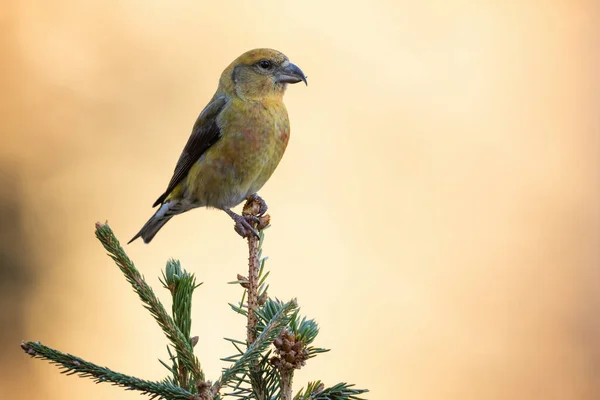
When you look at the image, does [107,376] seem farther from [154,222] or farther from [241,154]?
[154,222]

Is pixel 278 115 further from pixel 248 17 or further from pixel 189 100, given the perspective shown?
pixel 248 17

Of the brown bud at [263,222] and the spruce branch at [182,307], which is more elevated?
the brown bud at [263,222]

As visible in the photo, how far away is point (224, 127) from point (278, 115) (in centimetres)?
32

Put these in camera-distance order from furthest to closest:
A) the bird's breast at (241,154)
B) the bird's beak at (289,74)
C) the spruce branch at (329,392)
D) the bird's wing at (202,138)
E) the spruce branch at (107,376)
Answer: the bird's beak at (289,74) → the bird's wing at (202,138) → the bird's breast at (241,154) → the spruce branch at (329,392) → the spruce branch at (107,376)

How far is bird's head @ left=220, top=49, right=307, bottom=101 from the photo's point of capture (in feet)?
14.4

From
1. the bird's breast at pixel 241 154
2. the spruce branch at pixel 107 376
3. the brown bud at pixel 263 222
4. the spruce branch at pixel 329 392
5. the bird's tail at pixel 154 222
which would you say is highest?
the bird's breast at pixel 241 154

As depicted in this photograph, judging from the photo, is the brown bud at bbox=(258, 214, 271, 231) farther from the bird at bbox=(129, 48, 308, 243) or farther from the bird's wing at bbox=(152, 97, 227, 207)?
the bird's wing at bbox=(152, 97, 227, 207)

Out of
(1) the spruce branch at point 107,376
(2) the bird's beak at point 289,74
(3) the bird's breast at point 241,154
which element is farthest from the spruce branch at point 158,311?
(2) the bird's beak at point 289,74

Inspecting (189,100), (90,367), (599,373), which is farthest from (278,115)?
(599,373)

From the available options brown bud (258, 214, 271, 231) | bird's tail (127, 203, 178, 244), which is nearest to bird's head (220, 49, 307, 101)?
bird's tail (127, 203, 178, 244)

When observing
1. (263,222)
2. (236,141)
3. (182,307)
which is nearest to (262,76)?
(236,141)

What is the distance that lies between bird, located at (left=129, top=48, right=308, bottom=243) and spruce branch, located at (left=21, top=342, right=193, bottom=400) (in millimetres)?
2236

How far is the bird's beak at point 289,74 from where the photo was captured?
442 cm

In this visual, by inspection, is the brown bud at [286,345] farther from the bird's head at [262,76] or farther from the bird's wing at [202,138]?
the bird's head at [262,76]
